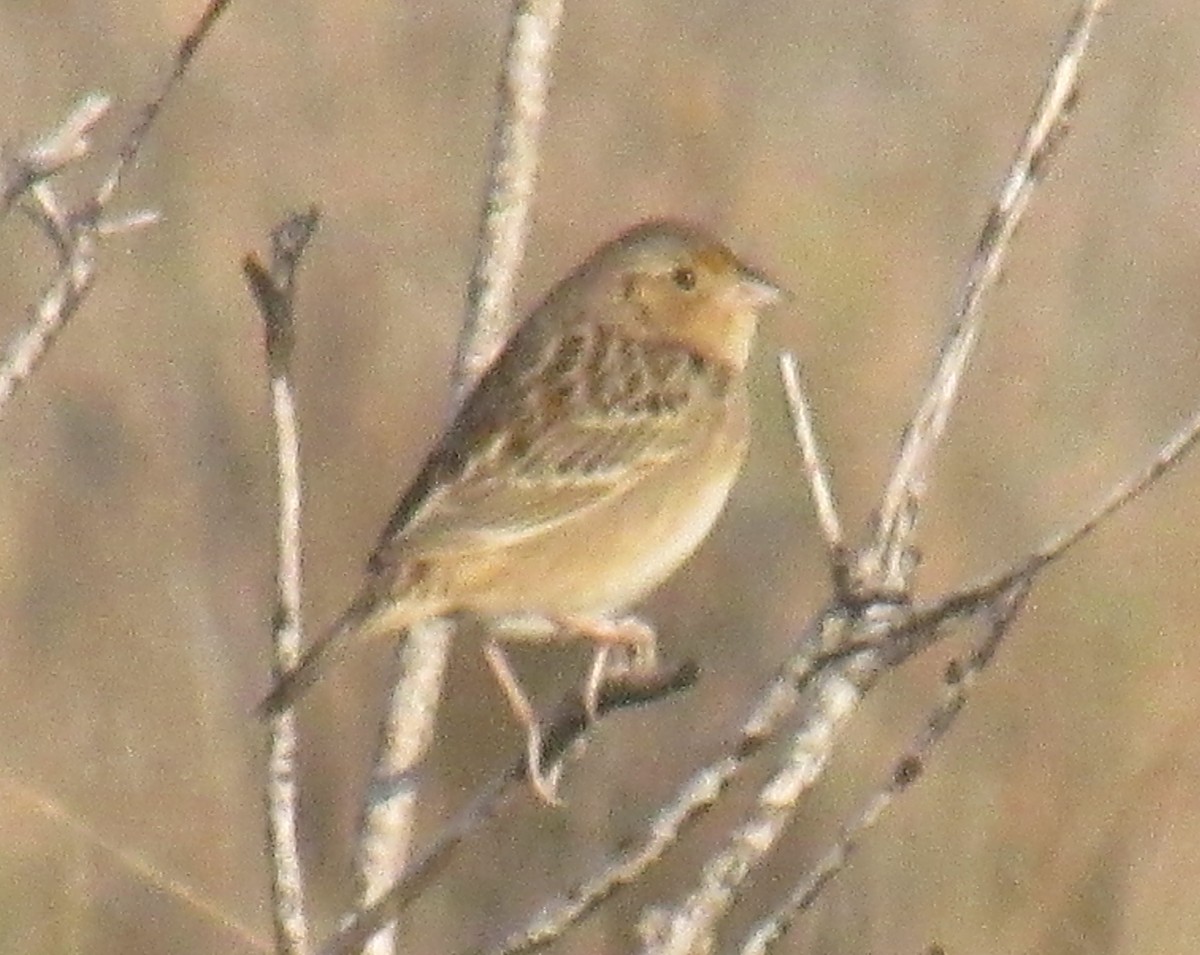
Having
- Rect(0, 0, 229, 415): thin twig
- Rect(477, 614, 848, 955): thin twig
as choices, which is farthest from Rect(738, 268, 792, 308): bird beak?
Rect(0, 0, 229, 415): thin twig

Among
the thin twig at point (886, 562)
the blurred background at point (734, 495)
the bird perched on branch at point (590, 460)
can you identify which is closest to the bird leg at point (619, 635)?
the bird perched on branch at point (590, 460)

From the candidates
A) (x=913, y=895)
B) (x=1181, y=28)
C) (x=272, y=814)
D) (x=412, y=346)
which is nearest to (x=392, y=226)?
(x=412, y=346)

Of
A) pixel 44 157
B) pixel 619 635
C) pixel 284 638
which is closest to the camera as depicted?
pixel 44 157

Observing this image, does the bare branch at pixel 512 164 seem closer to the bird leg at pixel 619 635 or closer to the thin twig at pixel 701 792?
the bird leg at pixel 619 635

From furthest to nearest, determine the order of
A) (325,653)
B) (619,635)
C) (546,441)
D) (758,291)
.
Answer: (758,291) < (546,441) < (619,635) < (325,653)

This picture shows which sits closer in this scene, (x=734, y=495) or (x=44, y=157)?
(x=44, y=157)

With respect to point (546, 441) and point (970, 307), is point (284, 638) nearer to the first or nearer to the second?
point (970, 307)

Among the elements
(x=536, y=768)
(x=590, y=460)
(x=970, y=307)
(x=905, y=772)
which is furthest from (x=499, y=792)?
(x=590, y=460)
